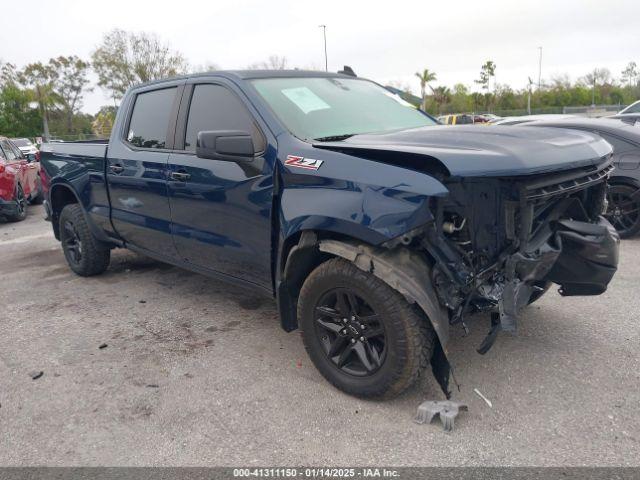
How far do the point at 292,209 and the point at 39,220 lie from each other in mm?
8661

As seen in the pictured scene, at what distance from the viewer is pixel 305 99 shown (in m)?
3.76

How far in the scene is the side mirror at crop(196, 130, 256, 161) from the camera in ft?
10.6

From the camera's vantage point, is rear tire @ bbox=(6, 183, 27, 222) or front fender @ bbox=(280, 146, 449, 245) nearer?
front fender @ bbox=(280, 146, 449, 245)

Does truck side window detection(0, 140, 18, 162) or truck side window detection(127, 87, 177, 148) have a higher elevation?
truck side window detection(127, 87, 177, 148)

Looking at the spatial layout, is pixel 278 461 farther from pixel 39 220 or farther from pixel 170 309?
pixel 39 220

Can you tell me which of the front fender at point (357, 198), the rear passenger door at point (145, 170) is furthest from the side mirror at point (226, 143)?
the rear passenger door at point (145, 170)

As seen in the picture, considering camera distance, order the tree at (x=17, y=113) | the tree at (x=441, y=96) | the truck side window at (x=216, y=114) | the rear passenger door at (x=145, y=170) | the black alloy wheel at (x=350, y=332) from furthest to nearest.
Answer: the tree at (x=441, y=96) → the tree at (x=17, y=113) → the rear passenger door at (x=145, y=170) → the truck side window at (x=216, y=114) → the black alloy wheel at (x=350, y=332)

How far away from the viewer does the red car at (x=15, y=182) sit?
9.28 metres

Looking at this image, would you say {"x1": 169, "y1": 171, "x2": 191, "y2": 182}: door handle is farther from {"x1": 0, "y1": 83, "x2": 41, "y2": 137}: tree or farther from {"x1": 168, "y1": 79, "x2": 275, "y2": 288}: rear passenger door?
{"x1": 0, "y1": 83, "x2": 41, "y2": 137}: tree

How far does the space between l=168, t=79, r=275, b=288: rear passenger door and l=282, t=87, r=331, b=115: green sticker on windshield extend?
1.10 feet

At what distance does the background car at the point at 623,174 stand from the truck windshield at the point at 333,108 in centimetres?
278

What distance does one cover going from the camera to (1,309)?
489cm

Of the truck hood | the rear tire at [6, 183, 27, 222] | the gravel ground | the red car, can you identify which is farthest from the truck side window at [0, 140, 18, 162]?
the truck hood

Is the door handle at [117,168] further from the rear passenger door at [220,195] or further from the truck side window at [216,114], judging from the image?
the truck side window at [216,114]
